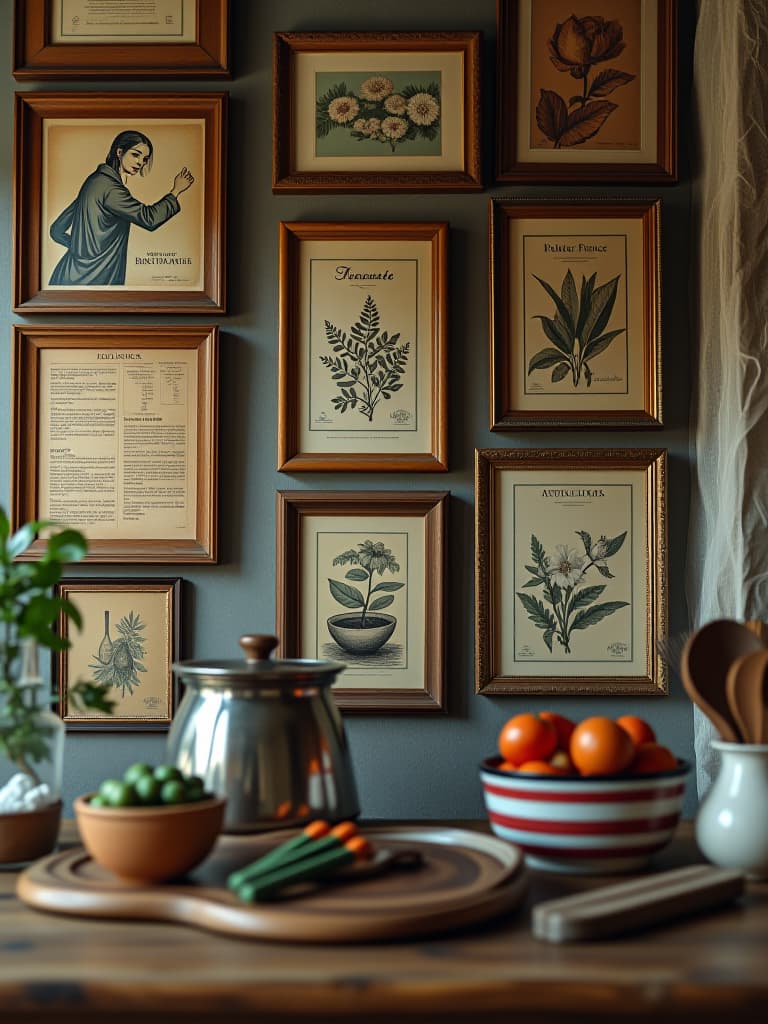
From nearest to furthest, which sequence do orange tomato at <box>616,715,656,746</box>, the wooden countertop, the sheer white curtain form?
the wooden countertop < orange tomato at <box>616,715,656,746</box> < the sheer white curtain

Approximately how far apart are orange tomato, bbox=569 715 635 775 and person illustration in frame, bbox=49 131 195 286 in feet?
3.50

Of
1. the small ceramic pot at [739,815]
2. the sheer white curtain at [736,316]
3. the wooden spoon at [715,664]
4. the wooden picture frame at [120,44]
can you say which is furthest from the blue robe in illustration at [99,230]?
the small ceramic pot at [739,815]

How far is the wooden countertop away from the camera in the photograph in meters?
0.85

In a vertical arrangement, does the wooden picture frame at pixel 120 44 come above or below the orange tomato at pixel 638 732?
above

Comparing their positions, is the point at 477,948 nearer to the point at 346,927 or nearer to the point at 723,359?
the point at 346,927

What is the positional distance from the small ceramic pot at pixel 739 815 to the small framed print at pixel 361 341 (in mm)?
719

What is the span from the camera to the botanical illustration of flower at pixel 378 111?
1.74m

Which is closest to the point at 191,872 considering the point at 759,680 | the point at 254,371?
the point at 759,680

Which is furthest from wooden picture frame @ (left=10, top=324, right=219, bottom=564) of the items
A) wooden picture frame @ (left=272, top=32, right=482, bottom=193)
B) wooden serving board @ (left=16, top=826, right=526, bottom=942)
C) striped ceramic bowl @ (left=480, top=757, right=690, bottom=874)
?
striped ceramic bowl @ (left=480, top=757, right=690, bottom=874)

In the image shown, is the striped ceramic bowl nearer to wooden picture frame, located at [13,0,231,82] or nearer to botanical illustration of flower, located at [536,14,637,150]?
botanical illustration of flower, located at [536,14,637,150]

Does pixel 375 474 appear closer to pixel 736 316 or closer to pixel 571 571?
pixel 571 571

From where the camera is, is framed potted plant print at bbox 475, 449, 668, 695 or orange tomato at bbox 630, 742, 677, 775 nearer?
orange tomato at bbox 630, 742, 677, 775

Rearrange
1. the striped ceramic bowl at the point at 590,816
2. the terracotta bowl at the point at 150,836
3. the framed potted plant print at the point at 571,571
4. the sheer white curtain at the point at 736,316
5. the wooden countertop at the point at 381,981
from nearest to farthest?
the wooden countertop at the point at 381,981
the terracotta bowl at the point at 150,836
the striped ceramic bowl at the point at 590,816
the sheer white curtain at the point at 736,316
the framed potted plant print at the point at 571,571

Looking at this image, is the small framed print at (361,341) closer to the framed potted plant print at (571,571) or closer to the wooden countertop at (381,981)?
the framed potted plant print at (571,571)
